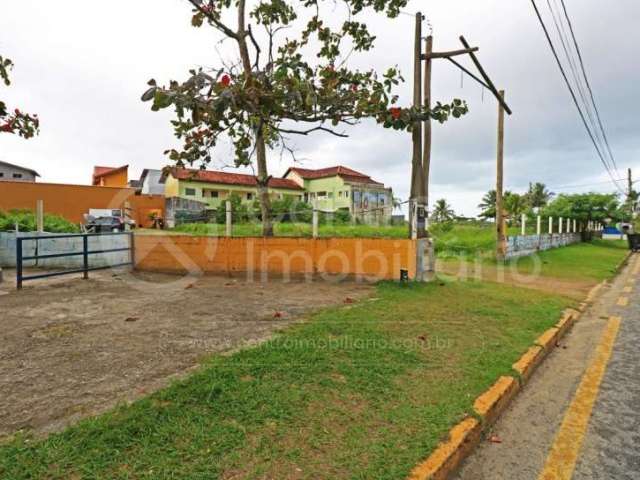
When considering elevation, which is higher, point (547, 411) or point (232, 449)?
point (232, 449)

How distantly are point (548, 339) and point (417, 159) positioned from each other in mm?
4314

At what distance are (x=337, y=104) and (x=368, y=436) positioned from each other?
4.53 meters

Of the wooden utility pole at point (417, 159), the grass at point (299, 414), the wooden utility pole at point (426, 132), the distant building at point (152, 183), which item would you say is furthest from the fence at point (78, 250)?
the distant building at point (152, 183)

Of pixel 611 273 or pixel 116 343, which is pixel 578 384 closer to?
pixel 116 343

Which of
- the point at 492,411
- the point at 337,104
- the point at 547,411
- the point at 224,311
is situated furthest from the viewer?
the point at 337,104

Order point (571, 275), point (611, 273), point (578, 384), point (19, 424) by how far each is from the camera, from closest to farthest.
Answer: point (19, 424), point (578, 384), point (571, 275), point (611, 273)

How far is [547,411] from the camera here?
2920mm

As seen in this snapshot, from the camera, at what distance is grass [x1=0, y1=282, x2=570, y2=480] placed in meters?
1.89

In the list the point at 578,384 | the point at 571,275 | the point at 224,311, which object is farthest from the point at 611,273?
the point at 224,311

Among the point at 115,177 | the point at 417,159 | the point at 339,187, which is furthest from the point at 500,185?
the point at 115,177

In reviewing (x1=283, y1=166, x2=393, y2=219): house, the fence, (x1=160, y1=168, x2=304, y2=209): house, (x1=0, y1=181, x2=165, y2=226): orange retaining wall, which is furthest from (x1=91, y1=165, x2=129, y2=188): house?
the fence

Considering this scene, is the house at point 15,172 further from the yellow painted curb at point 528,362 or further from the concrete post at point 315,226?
the yellow painted curb at point 528,362

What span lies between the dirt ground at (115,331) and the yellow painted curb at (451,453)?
1.88 metres

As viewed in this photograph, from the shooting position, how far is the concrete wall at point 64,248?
9242 mm
